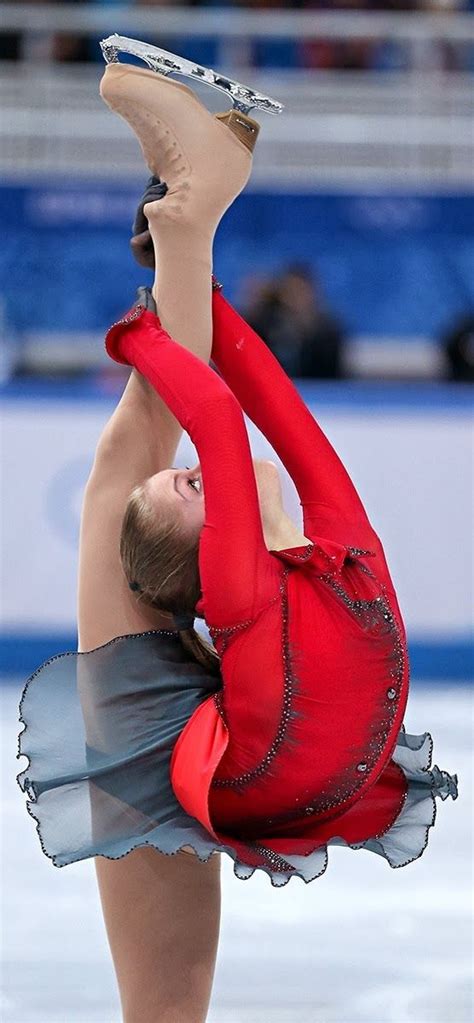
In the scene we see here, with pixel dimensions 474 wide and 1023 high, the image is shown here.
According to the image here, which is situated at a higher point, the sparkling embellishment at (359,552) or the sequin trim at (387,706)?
the sparkling embellishment at (359,552)

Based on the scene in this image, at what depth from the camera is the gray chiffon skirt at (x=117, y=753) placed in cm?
176

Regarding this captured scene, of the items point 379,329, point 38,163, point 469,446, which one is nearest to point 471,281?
point 379,329

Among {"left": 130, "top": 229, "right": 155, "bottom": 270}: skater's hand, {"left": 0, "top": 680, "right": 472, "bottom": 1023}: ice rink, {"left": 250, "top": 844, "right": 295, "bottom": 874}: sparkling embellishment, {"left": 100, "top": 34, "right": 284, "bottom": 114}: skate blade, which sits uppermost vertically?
{"left": 100, "top": 34, "right": 284, "bottom": 114}: skate blade

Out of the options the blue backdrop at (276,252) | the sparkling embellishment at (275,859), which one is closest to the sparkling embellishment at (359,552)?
the sparkling embellishment at (275,859)

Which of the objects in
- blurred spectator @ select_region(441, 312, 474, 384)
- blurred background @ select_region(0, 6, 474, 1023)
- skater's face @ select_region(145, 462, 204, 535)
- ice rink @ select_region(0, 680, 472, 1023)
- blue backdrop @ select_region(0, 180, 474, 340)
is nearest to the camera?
skater's face @ select_region(145, 462, 204, 535)

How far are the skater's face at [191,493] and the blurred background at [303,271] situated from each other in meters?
1.46

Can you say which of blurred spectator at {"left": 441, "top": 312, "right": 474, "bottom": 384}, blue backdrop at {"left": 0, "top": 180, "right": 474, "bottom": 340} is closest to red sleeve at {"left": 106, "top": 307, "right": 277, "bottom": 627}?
blurred spectator at {"left": 441, "top": 312, "right": 474, "bottom": 384}

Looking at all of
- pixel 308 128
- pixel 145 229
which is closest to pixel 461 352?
pixel 308 128

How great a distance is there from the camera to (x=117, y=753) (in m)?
1.83

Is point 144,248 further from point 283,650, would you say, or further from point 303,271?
point 303,271

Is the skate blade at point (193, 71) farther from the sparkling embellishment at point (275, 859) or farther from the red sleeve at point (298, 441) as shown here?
the sparkling embellishment at point (275, 859)

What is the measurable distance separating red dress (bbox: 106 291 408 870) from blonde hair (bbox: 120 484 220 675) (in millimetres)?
99

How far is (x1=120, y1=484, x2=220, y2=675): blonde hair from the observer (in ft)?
5.92

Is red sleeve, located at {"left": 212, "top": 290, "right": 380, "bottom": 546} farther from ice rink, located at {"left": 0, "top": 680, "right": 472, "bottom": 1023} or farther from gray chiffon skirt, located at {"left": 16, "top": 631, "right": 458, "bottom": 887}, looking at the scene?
ice rink, located at {"left": 0, "top": 680, "right": 472, "bottom": 1023}
